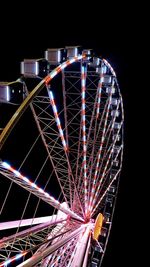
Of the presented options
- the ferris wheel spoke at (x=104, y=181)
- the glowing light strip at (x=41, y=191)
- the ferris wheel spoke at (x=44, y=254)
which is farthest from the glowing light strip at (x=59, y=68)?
the ferris wheel spoke at (x=104, y=181)

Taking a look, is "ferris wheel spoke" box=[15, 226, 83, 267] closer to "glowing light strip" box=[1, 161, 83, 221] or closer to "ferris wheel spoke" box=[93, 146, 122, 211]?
"glowing light strip" box=[1, 161, 83, 221]

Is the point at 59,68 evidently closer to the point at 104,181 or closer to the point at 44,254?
the point at 44,254

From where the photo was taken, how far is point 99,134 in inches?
362

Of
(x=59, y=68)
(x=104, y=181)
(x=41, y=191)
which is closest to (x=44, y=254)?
(x=41, y=191)

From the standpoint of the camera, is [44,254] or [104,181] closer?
[44,254]

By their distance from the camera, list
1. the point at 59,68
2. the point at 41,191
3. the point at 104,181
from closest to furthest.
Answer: the point at 59,68, the point at 41,191, the point at 104,181

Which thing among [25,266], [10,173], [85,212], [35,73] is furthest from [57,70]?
[85,212]

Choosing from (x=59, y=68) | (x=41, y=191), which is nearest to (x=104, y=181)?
(x=41, y=191)

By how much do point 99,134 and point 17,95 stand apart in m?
4.94

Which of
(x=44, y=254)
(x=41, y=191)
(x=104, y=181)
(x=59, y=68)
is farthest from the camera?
(x=104, y=181)

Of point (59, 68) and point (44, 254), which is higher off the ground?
point (59, 68)

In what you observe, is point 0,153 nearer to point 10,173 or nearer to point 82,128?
point 10,173

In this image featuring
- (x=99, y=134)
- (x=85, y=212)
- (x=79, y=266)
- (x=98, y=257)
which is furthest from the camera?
(x=98, y=257)

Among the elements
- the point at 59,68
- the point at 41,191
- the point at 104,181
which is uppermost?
the point at 59,68
